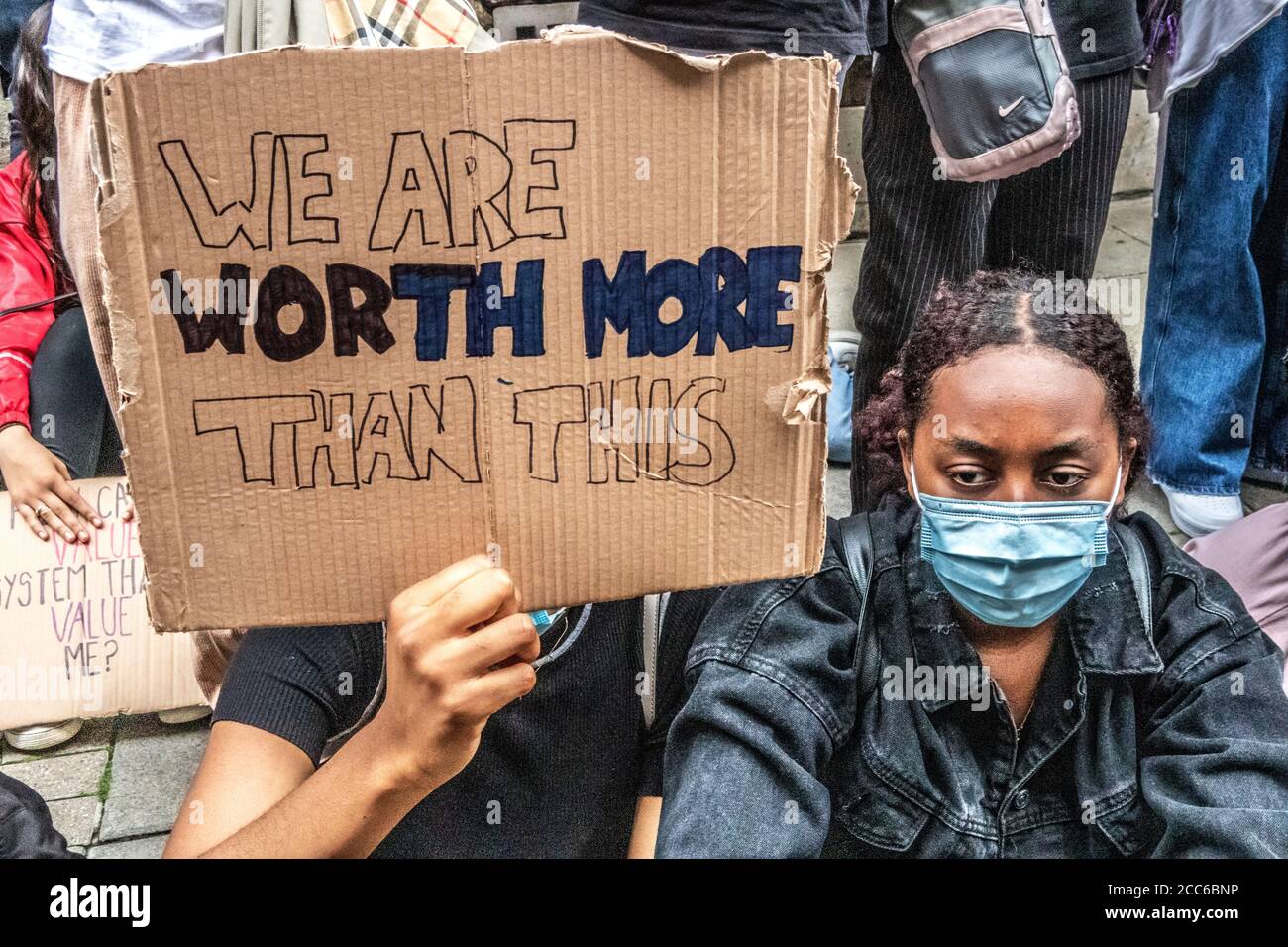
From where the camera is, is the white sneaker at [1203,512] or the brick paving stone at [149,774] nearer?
the brick paving stone at [149,774]

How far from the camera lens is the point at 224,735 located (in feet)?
5.02

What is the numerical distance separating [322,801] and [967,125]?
4.60 feet

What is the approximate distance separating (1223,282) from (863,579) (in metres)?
1.82

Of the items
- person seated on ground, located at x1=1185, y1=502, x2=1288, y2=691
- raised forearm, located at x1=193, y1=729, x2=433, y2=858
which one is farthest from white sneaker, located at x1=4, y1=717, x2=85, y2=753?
person seated on ground, located at x1=1185, y1=502, x2=1288, y2=691

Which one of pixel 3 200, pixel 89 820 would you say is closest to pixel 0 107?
pixel 3 200

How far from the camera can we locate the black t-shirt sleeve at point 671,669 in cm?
171

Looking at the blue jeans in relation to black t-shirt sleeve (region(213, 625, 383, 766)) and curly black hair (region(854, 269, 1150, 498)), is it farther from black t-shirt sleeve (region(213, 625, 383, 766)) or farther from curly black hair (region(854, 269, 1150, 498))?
black t-shirt sleeve (region(213, 625, 383, 766))

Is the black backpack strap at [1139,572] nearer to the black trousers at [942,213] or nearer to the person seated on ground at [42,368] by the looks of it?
the black trousers at [942,213]

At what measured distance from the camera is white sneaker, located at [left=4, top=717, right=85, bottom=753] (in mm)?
2627

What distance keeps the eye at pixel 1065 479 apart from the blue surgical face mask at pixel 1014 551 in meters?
0.02

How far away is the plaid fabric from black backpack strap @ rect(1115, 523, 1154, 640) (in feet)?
3.85

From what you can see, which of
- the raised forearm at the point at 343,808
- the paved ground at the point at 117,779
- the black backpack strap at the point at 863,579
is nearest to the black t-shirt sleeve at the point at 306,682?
the raised forearm at the point at 343,808

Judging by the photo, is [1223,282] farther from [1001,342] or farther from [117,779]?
[117,779]

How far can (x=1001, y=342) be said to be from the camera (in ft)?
5.94
